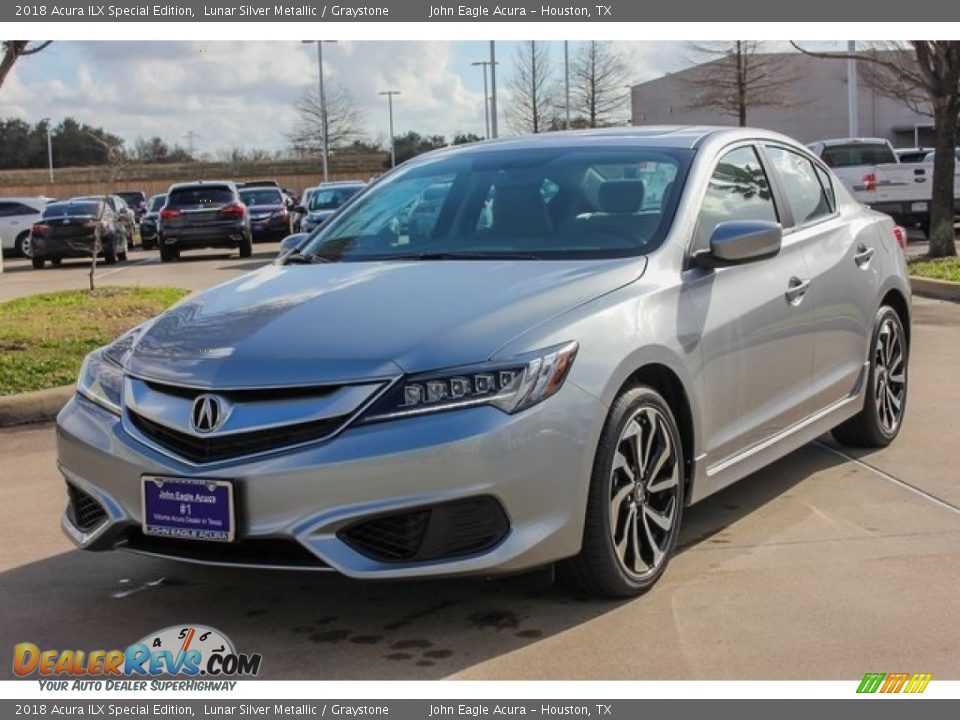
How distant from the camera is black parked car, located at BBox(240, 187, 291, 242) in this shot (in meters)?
31.1

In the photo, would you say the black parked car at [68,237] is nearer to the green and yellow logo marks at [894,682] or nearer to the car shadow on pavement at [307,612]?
the car shadow on pavement at [307,612]

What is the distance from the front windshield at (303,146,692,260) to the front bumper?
1.14m

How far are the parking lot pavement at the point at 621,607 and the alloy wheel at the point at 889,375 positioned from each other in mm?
810

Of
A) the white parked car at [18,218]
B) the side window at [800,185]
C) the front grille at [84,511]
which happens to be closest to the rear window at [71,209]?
the white parked car at [18,218]

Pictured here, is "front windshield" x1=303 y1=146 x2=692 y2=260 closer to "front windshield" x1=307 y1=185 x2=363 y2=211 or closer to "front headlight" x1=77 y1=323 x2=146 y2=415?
"front headlight" x1=77 y1=323 x2=146 y2=415

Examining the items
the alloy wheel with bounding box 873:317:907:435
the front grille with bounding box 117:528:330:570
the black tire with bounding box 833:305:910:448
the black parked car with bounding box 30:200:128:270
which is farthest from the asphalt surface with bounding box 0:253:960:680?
the black parked car with bounding box 30:200:128:270

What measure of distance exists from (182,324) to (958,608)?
291cm

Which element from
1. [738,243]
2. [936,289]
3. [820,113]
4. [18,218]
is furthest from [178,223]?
[820,113]

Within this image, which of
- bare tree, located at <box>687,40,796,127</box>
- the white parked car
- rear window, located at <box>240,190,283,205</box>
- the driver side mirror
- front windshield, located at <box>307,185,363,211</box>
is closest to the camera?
the driver side mirror

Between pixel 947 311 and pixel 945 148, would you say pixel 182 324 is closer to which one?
pixel 947 311

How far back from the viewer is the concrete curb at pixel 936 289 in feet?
44.4

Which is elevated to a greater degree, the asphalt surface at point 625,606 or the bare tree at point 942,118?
the bare tree at point 942,118

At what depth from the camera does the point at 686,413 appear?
4.86m

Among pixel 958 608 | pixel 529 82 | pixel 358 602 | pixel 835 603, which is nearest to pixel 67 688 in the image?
pixel 358 602
